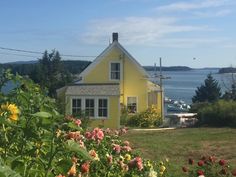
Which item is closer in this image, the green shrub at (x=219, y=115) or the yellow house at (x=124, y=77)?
the green shrub at (x=219, y=115)

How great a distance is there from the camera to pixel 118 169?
5090 mm

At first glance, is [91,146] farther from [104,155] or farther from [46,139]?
[46,139]

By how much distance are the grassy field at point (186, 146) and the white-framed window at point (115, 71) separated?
12439 mm

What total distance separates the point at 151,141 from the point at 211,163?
37.2ft

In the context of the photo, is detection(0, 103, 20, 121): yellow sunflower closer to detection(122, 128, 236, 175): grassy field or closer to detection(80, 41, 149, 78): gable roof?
detection(122, 128, 236, 175): grassy field

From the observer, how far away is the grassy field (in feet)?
46.6

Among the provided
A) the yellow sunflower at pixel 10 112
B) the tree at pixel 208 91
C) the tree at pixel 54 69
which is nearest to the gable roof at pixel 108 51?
the tree at pixel 54 69

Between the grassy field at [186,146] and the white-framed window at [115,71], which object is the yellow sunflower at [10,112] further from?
the white-framed window at [115,71]

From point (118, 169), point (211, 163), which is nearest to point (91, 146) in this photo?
point (118, 169)

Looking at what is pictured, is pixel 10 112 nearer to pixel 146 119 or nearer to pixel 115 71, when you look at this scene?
pixel 146 119

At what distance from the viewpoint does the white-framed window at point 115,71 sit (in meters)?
33.4

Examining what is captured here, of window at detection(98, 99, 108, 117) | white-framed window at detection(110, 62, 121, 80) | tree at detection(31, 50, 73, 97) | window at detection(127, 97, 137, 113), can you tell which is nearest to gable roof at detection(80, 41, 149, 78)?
white-framed window at detection(110, 62, 121, 80)

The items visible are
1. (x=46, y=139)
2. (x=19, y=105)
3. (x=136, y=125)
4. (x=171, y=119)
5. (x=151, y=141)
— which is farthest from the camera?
(x=171, y=119)

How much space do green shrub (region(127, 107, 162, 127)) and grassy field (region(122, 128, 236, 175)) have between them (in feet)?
32.5
